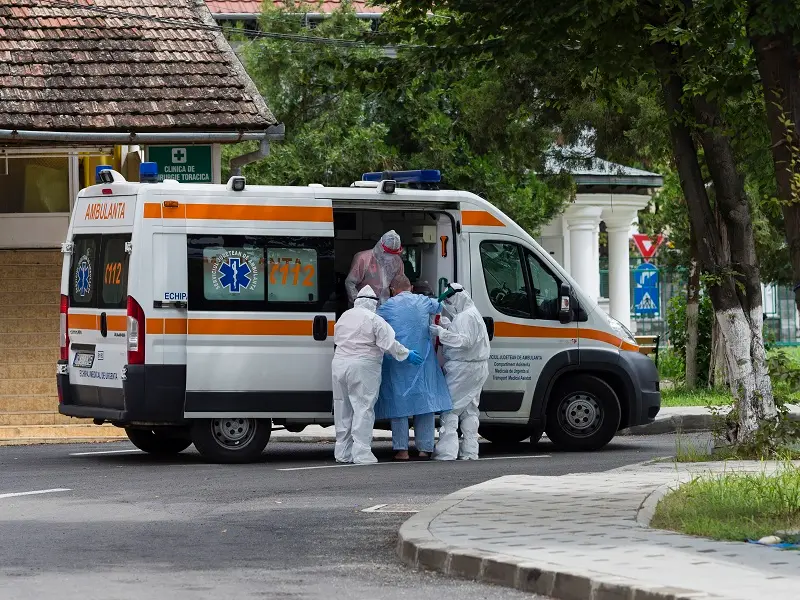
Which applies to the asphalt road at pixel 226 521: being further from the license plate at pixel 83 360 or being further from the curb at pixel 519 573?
the license plate at pixel 83 360

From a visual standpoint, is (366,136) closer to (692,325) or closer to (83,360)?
(692,325)

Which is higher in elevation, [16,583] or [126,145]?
[126,145]

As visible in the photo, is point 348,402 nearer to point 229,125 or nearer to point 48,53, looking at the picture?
point 229,125

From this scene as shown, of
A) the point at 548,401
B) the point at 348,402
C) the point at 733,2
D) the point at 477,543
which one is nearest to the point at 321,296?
the point at 348,402

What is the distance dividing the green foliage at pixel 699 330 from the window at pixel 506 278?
9.07 m

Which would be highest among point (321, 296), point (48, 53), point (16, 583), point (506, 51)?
point (48, 53)

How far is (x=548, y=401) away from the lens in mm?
16812

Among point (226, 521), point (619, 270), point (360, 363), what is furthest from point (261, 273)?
point (619, 270)

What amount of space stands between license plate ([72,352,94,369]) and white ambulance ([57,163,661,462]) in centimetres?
2

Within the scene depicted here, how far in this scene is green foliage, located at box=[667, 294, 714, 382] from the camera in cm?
2577

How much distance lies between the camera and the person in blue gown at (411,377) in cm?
1564

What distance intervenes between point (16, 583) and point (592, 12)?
6.11 metres

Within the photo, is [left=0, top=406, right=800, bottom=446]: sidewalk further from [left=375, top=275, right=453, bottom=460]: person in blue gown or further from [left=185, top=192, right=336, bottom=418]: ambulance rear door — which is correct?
[left=185, top=192, right=336, bottom=418]: ambulance rear door

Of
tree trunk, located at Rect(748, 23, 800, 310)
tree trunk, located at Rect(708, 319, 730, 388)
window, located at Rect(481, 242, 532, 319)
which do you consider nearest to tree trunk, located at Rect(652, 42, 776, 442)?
window, located at Rect(481, 242, 532, 319)
